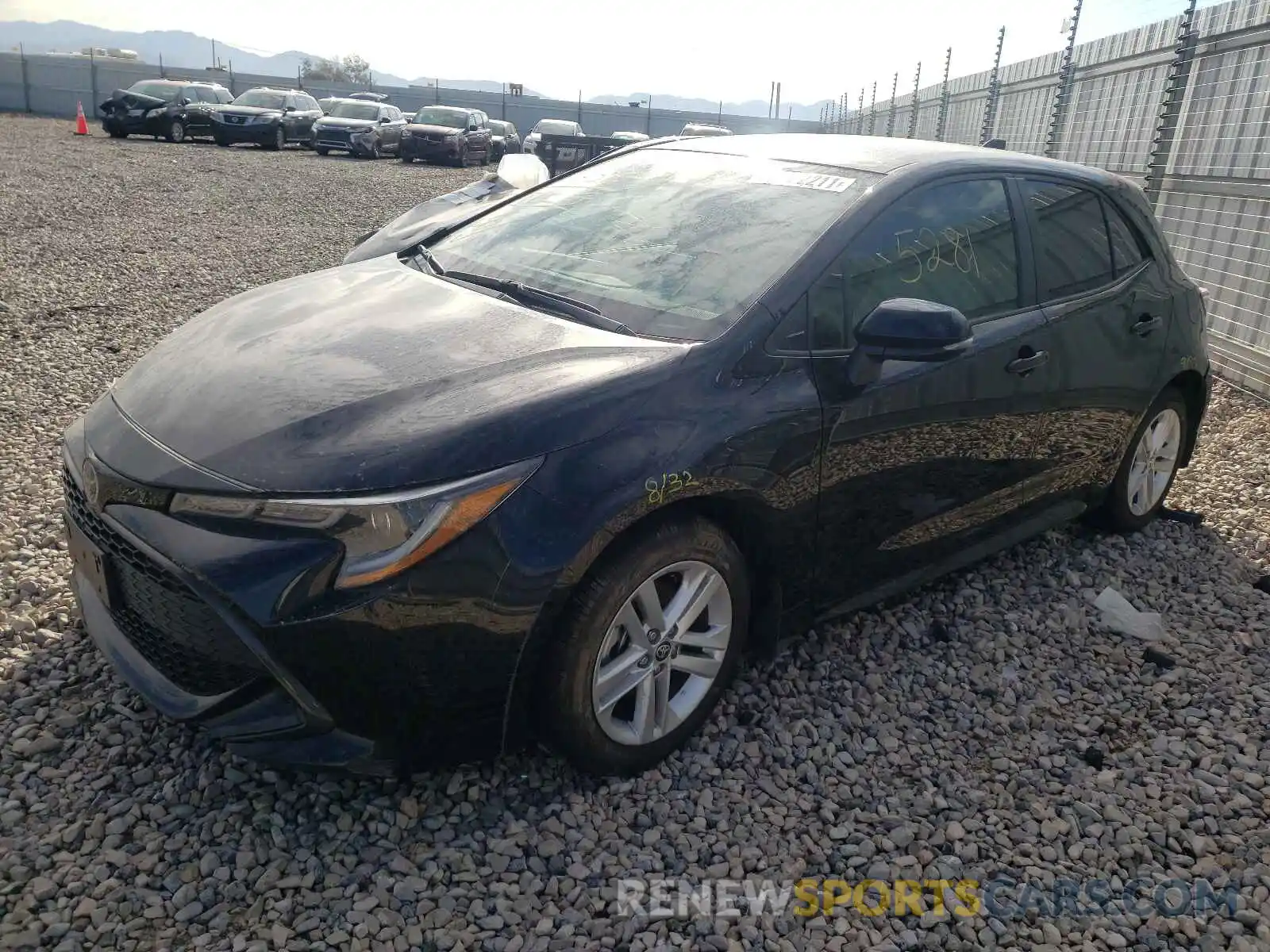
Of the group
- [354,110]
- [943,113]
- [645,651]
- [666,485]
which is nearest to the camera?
[666,485]

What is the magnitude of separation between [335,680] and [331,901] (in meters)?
0.55

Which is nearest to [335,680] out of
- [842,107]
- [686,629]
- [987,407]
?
[686,629]

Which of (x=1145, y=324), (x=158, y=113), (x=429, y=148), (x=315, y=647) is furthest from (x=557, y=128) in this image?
(x=315, y=647)

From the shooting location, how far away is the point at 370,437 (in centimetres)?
232

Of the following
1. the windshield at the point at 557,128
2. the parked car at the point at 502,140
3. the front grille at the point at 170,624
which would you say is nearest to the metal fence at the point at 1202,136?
the front grille at the point at 170,624

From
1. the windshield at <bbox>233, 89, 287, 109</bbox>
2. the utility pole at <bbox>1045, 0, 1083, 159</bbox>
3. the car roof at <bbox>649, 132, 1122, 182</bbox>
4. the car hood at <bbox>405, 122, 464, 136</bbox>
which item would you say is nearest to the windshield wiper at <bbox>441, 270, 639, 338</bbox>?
the car roof at <bbox>649, 132, 1122, 182</bbox>

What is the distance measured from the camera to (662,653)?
8.84 feet

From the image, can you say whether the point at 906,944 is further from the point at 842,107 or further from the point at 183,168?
the point at 842,107

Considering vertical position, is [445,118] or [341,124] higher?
[445,118]

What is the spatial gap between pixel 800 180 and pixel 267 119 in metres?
25.0

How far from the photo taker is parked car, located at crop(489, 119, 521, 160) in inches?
1130

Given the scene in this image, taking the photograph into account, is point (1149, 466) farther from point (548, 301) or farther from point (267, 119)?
point (267, 119)

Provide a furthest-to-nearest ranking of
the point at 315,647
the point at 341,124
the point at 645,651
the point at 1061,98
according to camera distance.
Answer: the point at 341,124, the point at 1061,98, the point at 645,651, the point at 315,647

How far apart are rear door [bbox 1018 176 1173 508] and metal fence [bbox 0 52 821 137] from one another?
34.9 m
